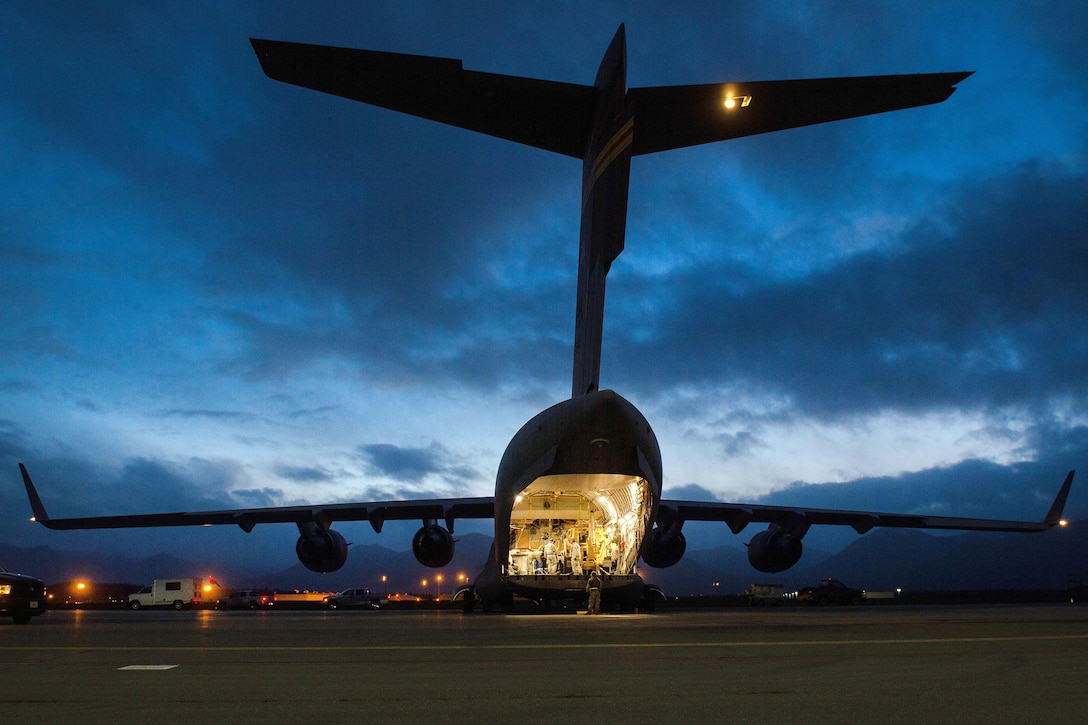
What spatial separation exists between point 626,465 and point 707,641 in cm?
735

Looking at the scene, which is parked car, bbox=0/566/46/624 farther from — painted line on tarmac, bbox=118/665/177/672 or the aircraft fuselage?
painted line on tarmac, bbox=118/665/177/672

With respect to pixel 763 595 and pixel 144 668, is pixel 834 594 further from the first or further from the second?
pixel 144 668

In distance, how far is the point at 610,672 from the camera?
4.68 metres

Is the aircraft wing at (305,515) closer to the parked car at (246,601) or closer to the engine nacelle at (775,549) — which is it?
the engine nacelle at (775,549)

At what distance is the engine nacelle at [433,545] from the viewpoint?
23812 millimetres

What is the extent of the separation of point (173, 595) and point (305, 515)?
57.1 ft

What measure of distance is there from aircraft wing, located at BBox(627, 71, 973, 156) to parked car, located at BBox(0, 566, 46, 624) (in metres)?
13.1

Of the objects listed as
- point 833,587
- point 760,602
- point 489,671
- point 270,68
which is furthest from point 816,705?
point 760,602

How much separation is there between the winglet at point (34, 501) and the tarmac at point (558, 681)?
2223 centimetres

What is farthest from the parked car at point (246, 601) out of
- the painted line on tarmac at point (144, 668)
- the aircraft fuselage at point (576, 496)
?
the painted line on tarmac at point (144, 668)

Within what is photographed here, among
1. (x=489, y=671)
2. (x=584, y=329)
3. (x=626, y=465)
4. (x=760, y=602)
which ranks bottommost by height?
(x=760, y=602)

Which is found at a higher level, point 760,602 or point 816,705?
point 816,705

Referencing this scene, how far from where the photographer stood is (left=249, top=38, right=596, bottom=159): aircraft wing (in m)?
10.1

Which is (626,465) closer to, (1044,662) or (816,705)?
(1044,662)
